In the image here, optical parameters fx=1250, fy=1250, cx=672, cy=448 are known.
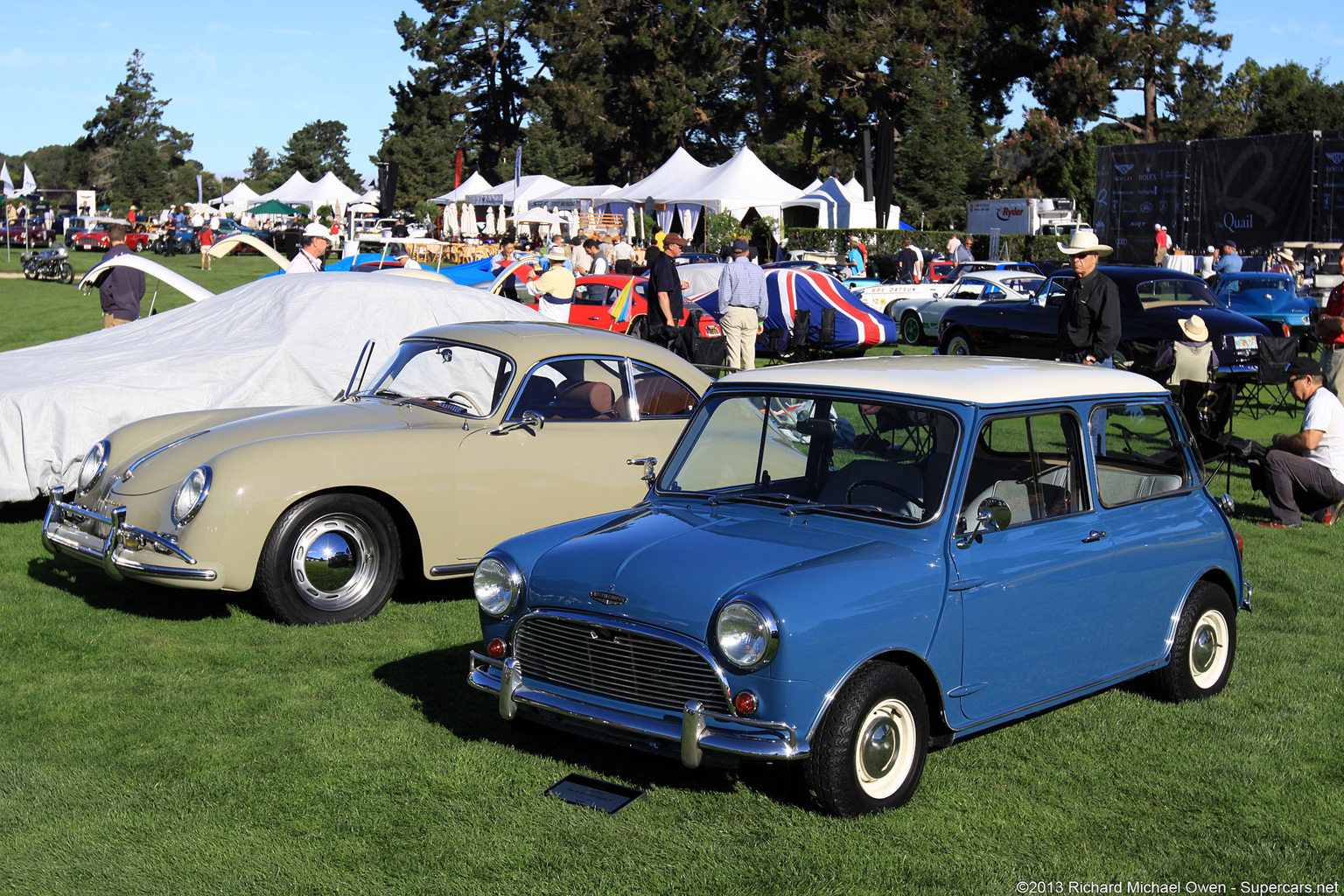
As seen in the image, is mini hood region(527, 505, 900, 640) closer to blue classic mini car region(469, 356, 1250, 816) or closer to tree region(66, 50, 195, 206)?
blue classic mini car region(469, 356, 1250, 816)

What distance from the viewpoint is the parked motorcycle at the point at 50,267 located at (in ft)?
134

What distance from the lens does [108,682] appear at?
579 cm

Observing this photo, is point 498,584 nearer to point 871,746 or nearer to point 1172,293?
point 871,746

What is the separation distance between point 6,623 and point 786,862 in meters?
4.77

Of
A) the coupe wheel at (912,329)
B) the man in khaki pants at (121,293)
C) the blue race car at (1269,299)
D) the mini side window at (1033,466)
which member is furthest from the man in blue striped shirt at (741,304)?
the mini side window at (1033,466)

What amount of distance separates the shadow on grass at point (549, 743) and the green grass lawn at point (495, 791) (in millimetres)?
13

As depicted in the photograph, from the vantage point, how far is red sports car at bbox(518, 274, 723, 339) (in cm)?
2039

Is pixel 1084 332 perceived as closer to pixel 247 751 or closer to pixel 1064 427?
pixel 1064 427

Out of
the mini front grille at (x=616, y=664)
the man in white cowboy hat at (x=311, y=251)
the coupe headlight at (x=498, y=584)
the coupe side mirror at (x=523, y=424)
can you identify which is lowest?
the mini front grille at (x=616, y=664)

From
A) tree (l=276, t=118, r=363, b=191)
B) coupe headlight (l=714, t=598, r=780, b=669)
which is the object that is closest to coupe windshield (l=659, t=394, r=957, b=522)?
coupe headlight (l=714, t=598, r=780, b=669)

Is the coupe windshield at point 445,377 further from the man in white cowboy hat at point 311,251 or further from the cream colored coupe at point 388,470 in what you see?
the man in white cowboy hat at point 311,251

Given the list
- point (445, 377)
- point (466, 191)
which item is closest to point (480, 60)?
point (466, 191)

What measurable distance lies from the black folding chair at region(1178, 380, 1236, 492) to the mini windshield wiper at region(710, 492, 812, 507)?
699 cm

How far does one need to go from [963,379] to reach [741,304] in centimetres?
1110
